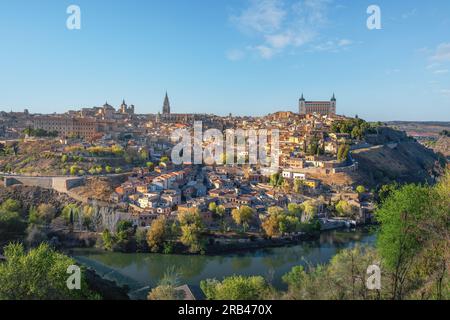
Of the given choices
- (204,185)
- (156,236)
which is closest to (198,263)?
(156,236)

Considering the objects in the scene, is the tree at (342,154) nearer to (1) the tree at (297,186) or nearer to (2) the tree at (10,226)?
(1) the tree at (297,186)

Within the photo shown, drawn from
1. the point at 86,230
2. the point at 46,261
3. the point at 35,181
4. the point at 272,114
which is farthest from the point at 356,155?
the point at 272,114

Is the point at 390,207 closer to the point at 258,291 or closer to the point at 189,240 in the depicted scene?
the point at 258,291

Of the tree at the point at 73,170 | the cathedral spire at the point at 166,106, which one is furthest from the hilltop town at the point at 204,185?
the cathedral spire at the point at 166,106

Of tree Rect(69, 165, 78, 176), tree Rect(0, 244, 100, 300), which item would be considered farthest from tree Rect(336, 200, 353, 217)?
tree Rect(69, 165, 78, 176)

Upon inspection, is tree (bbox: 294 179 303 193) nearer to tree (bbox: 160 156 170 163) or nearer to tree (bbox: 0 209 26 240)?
tree (bbox: 160 156 170 163)

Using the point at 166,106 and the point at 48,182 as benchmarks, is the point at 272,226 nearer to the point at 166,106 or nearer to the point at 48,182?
the point at 48,182
